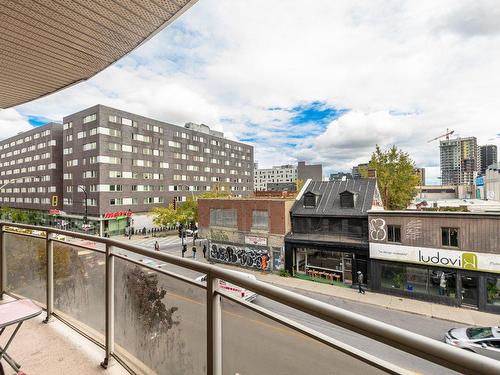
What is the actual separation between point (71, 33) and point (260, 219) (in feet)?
74.0

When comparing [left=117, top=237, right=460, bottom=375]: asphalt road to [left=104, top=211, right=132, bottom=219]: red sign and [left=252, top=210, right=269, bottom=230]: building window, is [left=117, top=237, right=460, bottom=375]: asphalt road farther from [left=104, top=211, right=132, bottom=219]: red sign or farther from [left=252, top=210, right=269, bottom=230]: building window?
[left=104, top=211, right=132, bottom=219]: red sign

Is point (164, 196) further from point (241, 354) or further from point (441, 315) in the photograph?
point (241, 354)

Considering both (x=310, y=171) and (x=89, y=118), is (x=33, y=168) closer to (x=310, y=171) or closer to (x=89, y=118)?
(x=89, y=118)

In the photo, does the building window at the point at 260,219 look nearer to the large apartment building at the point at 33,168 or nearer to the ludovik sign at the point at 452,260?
the ludovik sign at the point at 452,260

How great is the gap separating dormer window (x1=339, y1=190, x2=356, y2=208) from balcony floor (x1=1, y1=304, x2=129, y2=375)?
21.3 metres

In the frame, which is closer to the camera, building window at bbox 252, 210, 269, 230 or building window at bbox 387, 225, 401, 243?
building window at bbox 387, 225, 401, 243

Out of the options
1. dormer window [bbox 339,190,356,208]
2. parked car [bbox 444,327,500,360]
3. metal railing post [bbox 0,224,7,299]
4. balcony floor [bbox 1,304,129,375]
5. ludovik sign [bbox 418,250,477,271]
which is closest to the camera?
balcony floor [bbox 1,304,129,375]

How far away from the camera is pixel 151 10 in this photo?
342cm

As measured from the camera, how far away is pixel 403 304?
17.6m

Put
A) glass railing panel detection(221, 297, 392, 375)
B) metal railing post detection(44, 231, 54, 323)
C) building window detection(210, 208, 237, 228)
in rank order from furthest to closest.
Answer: building window detection(210, 208, 237, 228) < metal railing post detection(44, 231, 54, 323) < glass railing panel detection(221, 297, 392, 375)

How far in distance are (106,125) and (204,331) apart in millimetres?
49621

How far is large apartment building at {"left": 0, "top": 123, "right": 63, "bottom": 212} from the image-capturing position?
5712 cm

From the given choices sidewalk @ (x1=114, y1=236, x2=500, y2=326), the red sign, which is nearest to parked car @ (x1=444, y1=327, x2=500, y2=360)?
sidewalk @ (x1=114, y1=236, x2=500, y2=326)

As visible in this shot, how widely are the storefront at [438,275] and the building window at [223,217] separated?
41.9 feet
